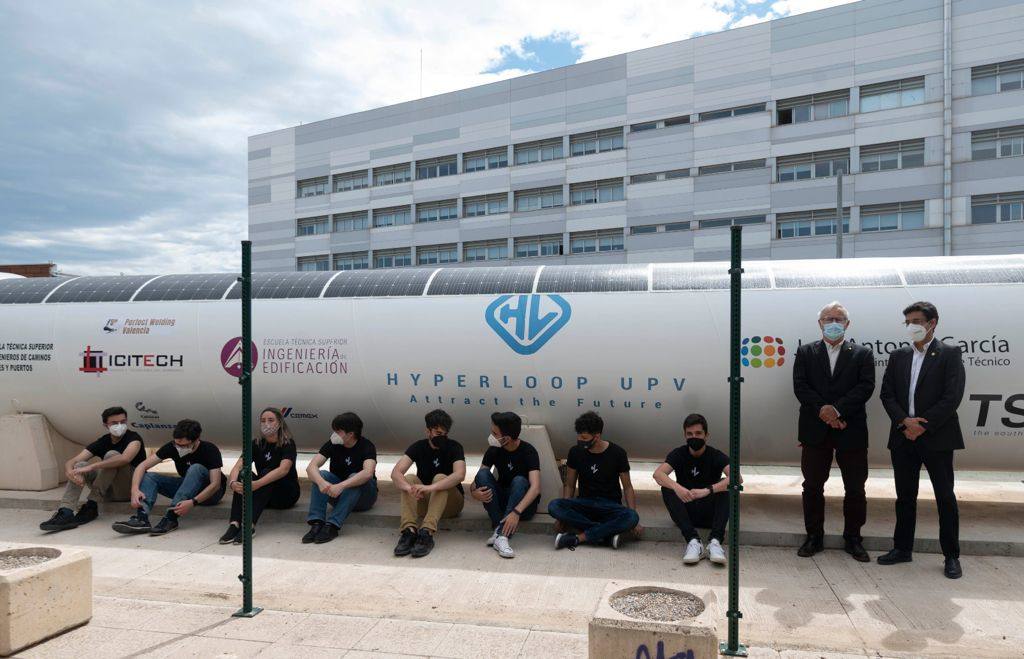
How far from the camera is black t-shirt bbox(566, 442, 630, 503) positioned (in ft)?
19.1

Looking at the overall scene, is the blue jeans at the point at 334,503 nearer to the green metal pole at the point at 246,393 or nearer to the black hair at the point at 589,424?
the green metal pole at the point at 246,393

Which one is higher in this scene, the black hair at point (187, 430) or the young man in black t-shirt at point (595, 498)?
the black hair at point (187, 430)

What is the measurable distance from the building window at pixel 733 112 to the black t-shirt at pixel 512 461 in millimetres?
30305

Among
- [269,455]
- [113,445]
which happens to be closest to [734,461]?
[269,455]

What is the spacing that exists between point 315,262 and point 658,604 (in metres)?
44.1

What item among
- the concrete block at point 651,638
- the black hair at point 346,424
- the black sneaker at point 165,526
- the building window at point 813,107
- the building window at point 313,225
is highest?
the building window at point 813,107

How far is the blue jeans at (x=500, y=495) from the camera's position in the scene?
5977mm

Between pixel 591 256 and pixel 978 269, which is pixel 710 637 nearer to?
pixel 978 269

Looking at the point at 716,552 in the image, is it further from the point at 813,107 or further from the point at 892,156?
the point at 813,107

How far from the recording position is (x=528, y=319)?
21.4 feet

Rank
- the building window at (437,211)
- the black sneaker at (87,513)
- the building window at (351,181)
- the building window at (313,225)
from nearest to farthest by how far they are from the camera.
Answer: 1. the black sneaker at (87,513)
2. the building window at (437,211)
3. the building window at (351,181)
4. the building window at (313,225)

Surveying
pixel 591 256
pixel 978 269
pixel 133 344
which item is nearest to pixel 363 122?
pixel 591 256

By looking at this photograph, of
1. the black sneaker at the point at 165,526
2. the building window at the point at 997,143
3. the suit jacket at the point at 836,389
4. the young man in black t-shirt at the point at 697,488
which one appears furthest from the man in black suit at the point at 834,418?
the building window at the point at 997,143

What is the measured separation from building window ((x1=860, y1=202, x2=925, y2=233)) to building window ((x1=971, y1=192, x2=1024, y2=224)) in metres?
1.97
